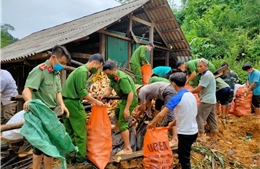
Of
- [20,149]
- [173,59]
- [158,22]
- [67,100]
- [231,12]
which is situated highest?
[231,12]

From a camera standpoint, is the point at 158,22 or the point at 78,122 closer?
the point at 78,122

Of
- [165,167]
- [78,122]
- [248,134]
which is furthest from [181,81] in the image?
[248,134]

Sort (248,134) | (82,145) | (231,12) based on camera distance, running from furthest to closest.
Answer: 1. (231,12)
2. (248,134)
3. (82,145)

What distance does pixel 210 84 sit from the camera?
4617 mm

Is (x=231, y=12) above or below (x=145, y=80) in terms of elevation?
above

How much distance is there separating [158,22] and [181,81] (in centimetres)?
717

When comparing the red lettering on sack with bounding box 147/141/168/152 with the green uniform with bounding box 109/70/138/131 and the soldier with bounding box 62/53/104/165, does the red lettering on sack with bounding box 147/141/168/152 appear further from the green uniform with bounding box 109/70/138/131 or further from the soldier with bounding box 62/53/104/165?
the soldier with bounding box 62/53/104/165

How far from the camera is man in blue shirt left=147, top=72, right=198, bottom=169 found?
3121mm

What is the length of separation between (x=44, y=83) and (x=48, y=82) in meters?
0.05

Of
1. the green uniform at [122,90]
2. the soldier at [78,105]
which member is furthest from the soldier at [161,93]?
the soldier at [78,105]

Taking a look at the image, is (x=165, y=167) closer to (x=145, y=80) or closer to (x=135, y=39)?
(x=145, y=80)

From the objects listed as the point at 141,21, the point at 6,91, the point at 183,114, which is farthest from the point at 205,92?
the point at 141,21

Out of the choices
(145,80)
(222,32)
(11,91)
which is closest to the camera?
(11,91)

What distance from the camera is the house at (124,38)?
25.4ft
